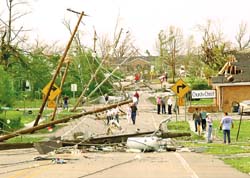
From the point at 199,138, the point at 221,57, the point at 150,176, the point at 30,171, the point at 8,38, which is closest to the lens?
the point at 150,176

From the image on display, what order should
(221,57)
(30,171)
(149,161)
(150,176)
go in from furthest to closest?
(221,57)
(149,161)
(30,171)
(150,176)

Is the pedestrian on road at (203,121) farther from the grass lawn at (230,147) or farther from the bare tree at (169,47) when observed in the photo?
the bare tree at (169,47)

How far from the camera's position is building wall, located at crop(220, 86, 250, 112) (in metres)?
61.7

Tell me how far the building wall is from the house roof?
68 centimetres

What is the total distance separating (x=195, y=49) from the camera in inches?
4624

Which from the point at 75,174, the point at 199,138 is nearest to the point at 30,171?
the point at 75,174

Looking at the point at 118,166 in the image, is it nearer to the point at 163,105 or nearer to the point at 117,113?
the point at 117,113

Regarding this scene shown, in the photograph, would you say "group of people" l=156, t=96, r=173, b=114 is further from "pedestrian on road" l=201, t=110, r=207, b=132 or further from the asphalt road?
the asphalt road

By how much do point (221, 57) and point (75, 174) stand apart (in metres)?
79.2

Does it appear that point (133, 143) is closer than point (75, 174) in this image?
No

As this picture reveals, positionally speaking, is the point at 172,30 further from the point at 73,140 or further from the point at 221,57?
the point at 73,140

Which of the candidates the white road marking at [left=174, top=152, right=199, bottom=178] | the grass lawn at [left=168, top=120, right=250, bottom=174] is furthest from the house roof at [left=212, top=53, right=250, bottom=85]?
the white road marking at [left=174, top=152, right=199, bottom=178]

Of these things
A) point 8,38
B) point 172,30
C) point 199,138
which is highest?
point 172,30

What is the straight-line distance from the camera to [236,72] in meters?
66.8
